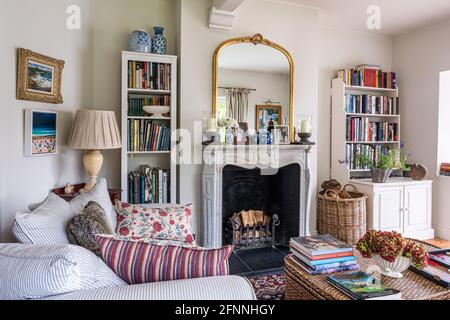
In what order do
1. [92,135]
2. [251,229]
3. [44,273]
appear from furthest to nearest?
[251,229] → [92,135] → [44,273]

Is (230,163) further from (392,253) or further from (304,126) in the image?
(392,253)

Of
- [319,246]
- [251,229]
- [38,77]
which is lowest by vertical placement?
[251,229]

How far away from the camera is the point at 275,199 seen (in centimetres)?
360

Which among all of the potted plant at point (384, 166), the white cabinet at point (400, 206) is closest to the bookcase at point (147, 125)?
the white cabinet at point (400, 206)

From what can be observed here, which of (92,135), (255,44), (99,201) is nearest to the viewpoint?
(99,201)

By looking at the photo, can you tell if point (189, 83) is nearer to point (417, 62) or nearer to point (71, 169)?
point (71, 169)

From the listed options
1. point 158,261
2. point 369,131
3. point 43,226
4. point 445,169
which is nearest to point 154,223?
point 43,226

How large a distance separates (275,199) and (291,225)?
1.15 ft

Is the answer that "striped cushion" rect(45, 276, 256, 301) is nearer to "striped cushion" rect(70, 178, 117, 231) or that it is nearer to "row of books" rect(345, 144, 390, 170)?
"striped cushion" rect(70, 178, 117, 231)

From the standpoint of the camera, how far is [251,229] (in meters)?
3.46

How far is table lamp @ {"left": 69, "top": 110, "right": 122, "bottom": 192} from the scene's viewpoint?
8.15 ft

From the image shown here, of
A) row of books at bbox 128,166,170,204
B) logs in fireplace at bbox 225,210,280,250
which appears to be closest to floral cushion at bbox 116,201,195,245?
row of books at bbox 128,166,170,204

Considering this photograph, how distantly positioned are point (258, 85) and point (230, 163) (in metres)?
0.94
